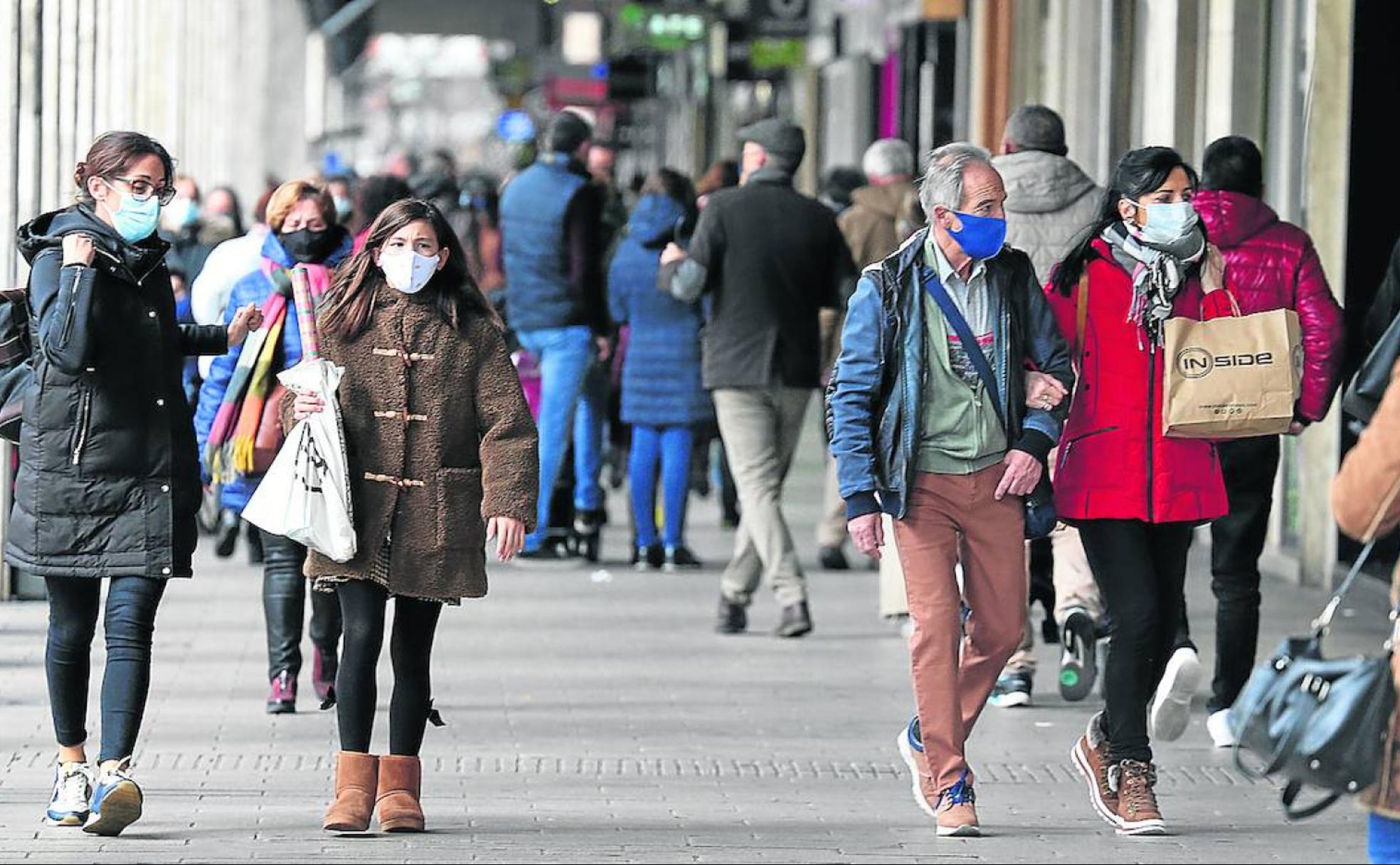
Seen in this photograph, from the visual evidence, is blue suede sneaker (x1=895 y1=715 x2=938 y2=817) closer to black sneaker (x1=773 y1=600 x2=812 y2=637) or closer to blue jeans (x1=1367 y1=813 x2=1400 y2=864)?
blue jeans (x1=1367 y1=813 x2=1400 y2=864)

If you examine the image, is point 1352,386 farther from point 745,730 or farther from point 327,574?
point 745,730

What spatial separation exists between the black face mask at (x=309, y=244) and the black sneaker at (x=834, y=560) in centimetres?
557

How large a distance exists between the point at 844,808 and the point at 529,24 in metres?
58.3

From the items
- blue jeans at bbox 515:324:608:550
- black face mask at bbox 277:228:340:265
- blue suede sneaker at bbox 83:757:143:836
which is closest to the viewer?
blue suede sneaker at bbox 83:757:143:836

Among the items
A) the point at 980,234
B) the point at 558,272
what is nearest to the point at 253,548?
the point at 558,272

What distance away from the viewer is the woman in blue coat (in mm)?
14375

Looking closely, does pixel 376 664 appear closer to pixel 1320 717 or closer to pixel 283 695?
pixel 283 695

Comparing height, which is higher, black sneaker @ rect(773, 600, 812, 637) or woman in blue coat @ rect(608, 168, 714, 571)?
woman in blue coat @ rect(608, 168, 714, 571)

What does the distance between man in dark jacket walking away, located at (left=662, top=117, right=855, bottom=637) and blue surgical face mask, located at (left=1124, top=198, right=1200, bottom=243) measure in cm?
449

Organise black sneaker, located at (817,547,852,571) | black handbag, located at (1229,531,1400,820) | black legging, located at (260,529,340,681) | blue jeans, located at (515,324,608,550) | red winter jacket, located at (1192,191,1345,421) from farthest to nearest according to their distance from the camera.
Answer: black sneaker, located at (817,547,852,571) < blue jeans, located at (515,324,608,550) < black legging, located at (260,529,340,681) < red winter jacket, located at (1192,191,1345,421) < black handbag, located at (1229,531,1400,820)

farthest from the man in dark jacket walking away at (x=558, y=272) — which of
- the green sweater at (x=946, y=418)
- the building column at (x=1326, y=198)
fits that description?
the green sweater at (x=946, y=418)

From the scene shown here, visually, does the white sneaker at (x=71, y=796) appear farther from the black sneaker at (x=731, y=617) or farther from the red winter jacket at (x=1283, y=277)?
the black sneaker at (x=731, y=617)

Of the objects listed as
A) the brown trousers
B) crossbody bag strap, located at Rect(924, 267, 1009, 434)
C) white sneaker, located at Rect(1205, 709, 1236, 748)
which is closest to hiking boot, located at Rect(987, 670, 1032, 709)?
white sneaker, located at Rect(1205, 709, 1236, 748)

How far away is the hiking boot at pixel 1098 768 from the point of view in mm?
7734
